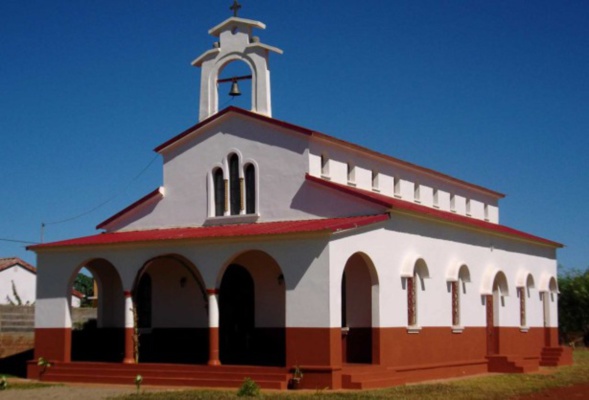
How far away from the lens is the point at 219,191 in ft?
97.3

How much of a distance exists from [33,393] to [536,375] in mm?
16438

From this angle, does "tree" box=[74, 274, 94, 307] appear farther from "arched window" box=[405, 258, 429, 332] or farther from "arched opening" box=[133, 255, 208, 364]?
"arched window" box=[405, 258, 429, 332]

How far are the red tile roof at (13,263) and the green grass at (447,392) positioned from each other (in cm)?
3604

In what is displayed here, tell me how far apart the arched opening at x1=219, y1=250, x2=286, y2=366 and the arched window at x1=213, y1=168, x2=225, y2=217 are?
1613 millimetres

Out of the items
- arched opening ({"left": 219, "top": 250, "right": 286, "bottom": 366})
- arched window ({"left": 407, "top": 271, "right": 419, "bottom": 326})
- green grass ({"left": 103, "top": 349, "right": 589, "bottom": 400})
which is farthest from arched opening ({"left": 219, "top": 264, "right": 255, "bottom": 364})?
green grass ({"left": 103, "top": 349, "right": 589, "bottom": 400})

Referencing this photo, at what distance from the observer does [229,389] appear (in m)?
24.2

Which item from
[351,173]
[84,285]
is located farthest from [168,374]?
[84,285]

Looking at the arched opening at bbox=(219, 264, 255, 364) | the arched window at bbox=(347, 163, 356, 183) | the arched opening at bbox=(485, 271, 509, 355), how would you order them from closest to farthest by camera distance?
the arched opening at bbox=(219, 264, 255, 364) → the arched window at bbox=(347, 163, 356, 183) → the arched opening at bbox=(485, 271, 509, 355)

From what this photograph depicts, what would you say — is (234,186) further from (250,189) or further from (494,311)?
(494,311)

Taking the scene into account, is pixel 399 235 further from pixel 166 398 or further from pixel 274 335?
pixel 166 398

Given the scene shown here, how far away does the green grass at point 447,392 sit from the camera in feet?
72.7

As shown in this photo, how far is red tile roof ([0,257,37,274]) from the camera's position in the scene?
5759 cm

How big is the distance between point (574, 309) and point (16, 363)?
3286 cm

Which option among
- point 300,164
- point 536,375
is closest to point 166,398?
A: point 300,164
